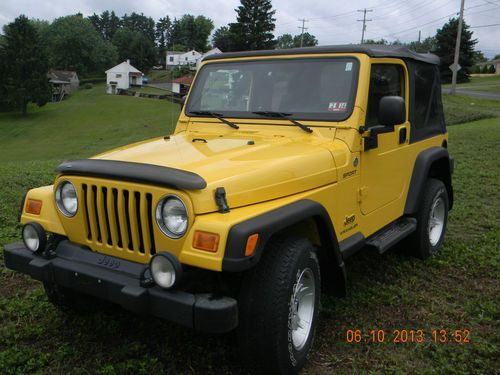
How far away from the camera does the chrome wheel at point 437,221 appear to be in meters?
5.33

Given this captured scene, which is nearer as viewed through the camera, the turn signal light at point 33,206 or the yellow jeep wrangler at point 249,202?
the yellow jeep wrangler at point 249,202

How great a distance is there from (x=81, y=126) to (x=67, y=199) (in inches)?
1624

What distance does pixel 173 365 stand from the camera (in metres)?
3.13

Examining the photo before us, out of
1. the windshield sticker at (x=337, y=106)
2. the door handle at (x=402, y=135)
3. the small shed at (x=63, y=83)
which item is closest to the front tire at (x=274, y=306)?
the windshield sticker at (x=337, y=106)

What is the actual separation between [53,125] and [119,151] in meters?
44.0

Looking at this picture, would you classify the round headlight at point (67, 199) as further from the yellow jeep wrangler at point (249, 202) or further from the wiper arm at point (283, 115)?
the wiper arm at point (283, 115)

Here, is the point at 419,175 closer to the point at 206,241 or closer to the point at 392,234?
the point at 392,234

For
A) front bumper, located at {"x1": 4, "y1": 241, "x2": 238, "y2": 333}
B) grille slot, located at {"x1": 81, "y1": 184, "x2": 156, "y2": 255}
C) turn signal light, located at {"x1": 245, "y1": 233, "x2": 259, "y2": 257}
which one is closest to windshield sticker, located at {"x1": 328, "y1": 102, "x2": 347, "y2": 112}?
turn signal light, located at {"x1": 245, "y1": 233, "x2": 259, "y2": 257}

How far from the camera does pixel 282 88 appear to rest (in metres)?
4.10

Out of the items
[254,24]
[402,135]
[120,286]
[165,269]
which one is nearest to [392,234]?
[402,135]

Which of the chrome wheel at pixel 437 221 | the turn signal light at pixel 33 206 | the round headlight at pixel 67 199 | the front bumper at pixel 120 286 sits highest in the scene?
the round headlight at pixel 67 199

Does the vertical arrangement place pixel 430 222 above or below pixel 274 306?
below

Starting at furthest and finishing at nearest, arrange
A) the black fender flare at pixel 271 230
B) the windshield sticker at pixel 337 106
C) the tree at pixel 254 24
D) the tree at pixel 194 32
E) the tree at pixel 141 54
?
the tree at pixel 194 32, the tree at pixel 141 54, the tree at pixel 254 24, the windshield sticker at pixel 337 106, the black fender flare at pixel 271 230

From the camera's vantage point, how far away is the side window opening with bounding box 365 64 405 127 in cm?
396
